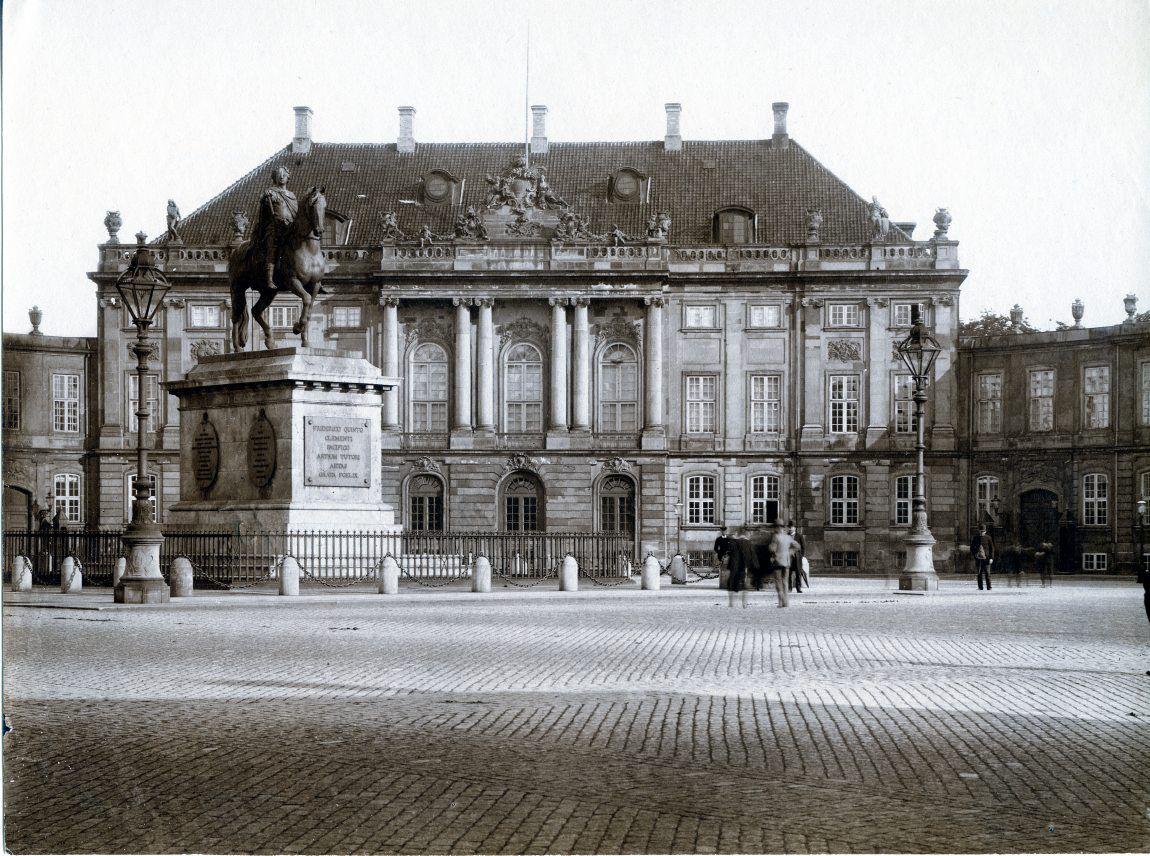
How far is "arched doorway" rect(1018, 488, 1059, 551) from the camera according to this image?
5544 centimetres

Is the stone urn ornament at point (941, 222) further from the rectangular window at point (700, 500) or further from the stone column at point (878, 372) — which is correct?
the rectangular window at point (700, 500)

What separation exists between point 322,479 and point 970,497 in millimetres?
37128

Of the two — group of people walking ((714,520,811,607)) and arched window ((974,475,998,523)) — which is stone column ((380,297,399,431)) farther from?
group of people walking ((714,520,811,607))

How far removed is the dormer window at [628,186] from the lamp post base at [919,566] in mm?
31369

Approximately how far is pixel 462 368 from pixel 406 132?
11.8 metres

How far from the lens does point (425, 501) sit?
57.9 meters

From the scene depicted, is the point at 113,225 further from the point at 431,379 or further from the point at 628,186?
the point at 628,186

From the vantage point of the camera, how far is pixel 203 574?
26656 mm

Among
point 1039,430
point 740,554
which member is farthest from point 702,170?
point 740,554

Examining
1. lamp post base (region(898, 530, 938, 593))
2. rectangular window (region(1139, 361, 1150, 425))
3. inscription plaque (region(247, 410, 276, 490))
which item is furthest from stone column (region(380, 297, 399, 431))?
inscription plaque (region(247, 410, 276, 490))

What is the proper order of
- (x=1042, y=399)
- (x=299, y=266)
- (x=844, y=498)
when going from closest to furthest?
(x=299, y=266) → (x=1042, y=399) → (x=844, y=498)

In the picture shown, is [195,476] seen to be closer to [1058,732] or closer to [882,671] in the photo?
[882,671]

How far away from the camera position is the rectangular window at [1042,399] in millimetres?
56750

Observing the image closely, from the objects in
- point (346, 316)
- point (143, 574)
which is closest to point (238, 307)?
point (143, 574)
